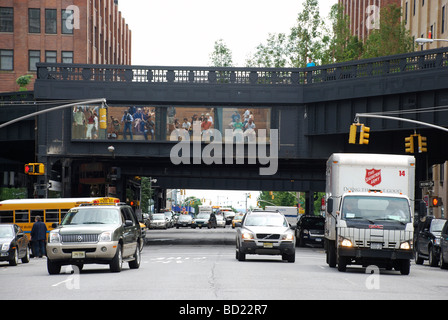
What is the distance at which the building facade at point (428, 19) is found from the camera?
63781 mm

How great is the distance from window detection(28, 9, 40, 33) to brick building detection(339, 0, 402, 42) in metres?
31.8

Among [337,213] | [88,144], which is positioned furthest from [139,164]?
[337,213]

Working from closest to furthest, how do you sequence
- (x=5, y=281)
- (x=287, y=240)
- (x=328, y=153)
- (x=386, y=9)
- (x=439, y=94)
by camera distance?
1. (x=5, y=281)
2. (x=287, y=240)
3. (x=439, y=94)
4. (x=328, y=153)
5. (x=386, y=9)

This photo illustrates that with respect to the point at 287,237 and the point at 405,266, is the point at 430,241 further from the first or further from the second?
the point at 405,266

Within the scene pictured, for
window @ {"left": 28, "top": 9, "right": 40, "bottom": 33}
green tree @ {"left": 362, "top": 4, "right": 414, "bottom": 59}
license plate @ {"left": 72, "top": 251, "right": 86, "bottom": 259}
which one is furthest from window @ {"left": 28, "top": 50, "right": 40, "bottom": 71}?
license plate @ {"left": 72, "top": 251, "right": 86, "bottom": 259}

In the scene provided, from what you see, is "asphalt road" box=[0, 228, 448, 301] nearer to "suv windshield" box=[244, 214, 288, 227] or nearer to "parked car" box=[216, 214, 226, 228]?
"suv windshield" box=[244, 214, 288, 227]

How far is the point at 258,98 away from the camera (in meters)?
48.2

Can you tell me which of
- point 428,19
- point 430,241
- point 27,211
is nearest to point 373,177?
point 430,241

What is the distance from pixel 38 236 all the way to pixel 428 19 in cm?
4459

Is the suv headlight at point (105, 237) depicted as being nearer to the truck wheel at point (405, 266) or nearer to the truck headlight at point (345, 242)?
the truck headlight at point (345, 242)

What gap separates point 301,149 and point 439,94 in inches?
407

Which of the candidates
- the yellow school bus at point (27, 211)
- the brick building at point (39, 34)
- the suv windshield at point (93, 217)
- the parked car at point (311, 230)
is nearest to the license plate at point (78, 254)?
the suv windshield at point (93, 217)

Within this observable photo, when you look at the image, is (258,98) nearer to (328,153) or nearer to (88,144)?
(328,153)

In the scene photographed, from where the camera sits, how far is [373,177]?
82.1ft
